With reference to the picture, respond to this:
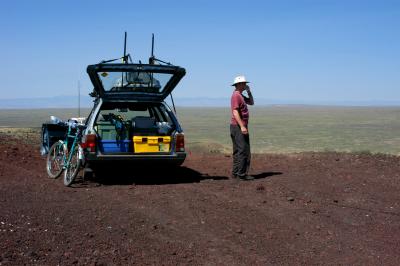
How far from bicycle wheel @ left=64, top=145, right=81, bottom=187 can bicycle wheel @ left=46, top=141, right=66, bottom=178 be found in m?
0.60

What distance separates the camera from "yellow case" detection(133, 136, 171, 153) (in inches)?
369

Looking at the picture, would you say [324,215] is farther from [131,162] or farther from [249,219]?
[131,162]

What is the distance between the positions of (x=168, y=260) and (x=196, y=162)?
718cm

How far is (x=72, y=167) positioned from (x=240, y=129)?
290 cm

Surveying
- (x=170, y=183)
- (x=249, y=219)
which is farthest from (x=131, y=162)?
(x=249, y=219)

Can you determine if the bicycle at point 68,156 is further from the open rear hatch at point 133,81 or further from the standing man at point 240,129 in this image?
the standing man at point 240,129

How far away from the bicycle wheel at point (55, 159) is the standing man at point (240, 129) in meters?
3.08

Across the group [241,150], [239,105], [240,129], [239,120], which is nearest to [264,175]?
[241,150]

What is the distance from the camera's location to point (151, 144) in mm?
9438

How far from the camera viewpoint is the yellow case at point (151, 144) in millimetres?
9375

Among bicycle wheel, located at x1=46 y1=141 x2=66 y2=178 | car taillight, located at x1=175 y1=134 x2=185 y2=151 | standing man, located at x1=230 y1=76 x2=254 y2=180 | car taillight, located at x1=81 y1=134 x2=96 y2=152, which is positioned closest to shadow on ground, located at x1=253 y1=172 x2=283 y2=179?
standing man, located at x1=230 y1=76 x2=254 y2=180

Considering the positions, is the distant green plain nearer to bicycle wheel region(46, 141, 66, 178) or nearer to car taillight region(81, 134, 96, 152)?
bicycle wheel region(46, 141, 66, 178)

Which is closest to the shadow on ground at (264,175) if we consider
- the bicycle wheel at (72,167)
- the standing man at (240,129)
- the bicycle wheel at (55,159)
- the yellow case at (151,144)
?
the standing man at (240,129)

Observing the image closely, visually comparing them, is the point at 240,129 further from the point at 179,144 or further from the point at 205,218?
the point at 205,218
